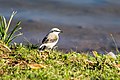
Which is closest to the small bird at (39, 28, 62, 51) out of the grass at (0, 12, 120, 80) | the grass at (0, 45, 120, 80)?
the grass at (0, 12, 120, 80)

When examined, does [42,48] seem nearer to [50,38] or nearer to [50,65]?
[50,38]

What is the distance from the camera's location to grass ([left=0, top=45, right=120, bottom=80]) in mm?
8266

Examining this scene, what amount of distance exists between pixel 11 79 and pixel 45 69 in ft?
2.10

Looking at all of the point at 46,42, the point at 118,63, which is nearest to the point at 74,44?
the point at 46,42

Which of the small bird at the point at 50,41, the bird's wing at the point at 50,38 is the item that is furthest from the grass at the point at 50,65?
the bird's wing at the point at 50,38

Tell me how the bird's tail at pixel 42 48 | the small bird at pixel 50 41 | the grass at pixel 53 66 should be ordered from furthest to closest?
1. the small bird at pixel 50 41
2. the bird's tail at pixel 42 48
3. the grass at pixel 53 66

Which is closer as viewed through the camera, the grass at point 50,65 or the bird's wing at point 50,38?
the grass at point 50,65

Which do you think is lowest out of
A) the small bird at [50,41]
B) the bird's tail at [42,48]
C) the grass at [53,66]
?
the grass at [53,66]

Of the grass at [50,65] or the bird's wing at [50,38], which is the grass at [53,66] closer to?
the grass at [50,65]

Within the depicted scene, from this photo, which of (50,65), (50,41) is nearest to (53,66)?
(50,65)

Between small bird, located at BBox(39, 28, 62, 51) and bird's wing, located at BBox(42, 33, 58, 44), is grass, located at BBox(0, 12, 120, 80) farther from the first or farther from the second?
bird's wing, located at BBox(42, 33, 58, 44)

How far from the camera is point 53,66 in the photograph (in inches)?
343

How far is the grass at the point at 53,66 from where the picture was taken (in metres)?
8.27

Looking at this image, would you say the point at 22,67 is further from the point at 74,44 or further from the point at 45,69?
the point at 74,44
